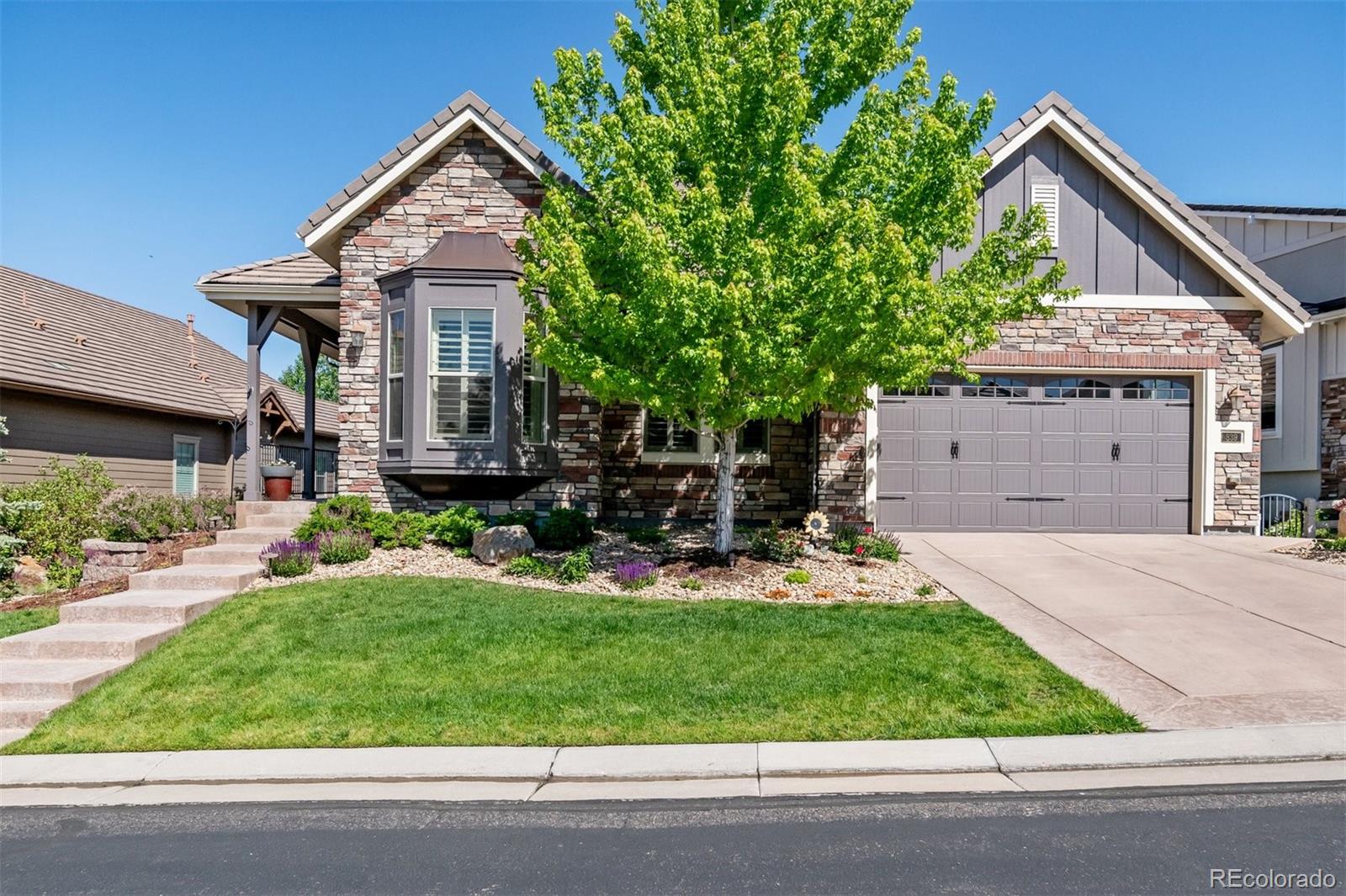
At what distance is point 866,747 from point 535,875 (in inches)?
93.4

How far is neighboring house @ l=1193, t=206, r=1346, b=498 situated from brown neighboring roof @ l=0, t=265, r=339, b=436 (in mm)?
23012

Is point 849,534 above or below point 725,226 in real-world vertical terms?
below

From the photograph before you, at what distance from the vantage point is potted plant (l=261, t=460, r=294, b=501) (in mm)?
12375

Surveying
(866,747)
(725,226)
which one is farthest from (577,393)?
(866,747)

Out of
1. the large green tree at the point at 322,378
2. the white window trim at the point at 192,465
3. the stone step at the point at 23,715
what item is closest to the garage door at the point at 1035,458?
the stone step at the point at 23,715

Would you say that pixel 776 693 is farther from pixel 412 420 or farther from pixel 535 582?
pixel 412 420

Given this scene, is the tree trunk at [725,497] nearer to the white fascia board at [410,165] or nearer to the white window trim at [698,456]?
the white window trim at [698,456]

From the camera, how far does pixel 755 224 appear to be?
29.9 feet

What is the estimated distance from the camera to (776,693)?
594cm

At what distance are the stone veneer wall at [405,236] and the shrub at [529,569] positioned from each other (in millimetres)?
2232

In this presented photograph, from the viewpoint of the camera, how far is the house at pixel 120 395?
1523 cm

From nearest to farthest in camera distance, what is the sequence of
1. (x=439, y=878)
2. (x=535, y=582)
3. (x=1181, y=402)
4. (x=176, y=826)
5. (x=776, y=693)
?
(x=439, y=878), (x=176, y=826), (x=776, y=693), (x=535, y=582), (x=1181, y=402)

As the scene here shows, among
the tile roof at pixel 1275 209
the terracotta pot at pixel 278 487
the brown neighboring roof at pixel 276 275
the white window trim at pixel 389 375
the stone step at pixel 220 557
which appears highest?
the tile roof at pixel 1275 209

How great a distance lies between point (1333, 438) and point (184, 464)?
25095 mm
